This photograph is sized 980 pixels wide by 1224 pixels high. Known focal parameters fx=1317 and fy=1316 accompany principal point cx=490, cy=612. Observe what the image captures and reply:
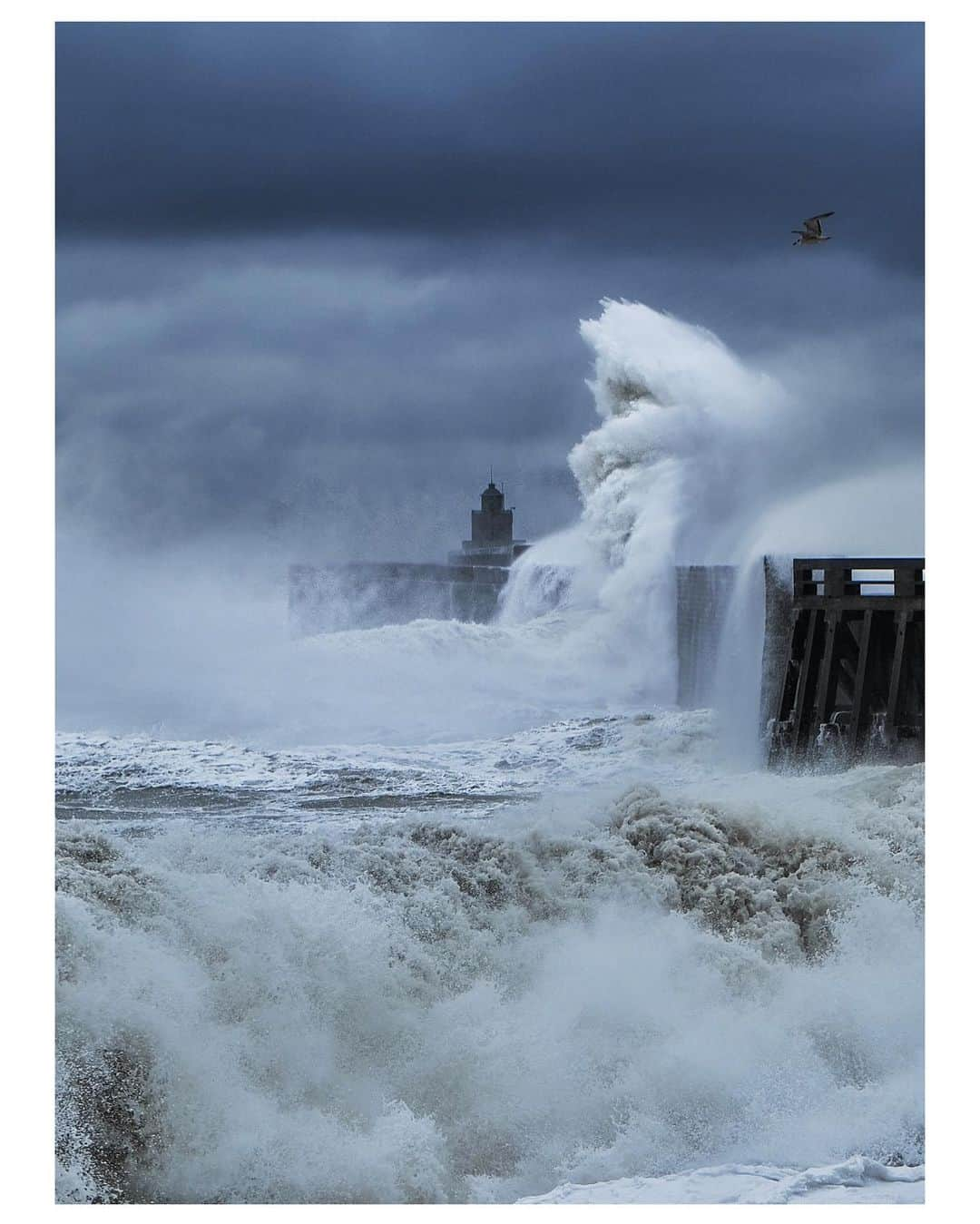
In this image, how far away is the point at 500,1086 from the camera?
Answer: 3.97 metres

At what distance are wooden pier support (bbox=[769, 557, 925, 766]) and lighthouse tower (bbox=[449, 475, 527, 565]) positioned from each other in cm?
106

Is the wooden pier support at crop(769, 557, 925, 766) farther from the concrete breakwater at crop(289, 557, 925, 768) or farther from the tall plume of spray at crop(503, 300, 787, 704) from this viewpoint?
the tall plume of spray at crop(503, 300, 787, 704)

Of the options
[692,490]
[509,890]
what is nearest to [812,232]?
[692,490]

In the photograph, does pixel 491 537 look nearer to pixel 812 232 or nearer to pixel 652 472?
pixel 652 472

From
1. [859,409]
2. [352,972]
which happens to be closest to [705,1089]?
[352,972]

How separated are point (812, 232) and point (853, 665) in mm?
1608

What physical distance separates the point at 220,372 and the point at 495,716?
4.89ft

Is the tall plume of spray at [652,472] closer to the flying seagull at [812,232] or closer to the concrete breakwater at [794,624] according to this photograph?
the concrete breakwater at [794,624]

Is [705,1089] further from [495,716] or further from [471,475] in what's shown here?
[471,475]

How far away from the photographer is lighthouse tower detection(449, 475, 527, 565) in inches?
176

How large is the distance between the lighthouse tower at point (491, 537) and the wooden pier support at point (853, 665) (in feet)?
3.47

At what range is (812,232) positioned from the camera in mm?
4379

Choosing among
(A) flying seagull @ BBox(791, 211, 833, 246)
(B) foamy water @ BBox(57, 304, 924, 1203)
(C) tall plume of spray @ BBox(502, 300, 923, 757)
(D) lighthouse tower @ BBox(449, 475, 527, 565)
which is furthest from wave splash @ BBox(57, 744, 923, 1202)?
(A) flying seagull @ BBox(791, 211, 833, 246)

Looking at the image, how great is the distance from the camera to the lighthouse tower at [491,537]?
4477 mm
